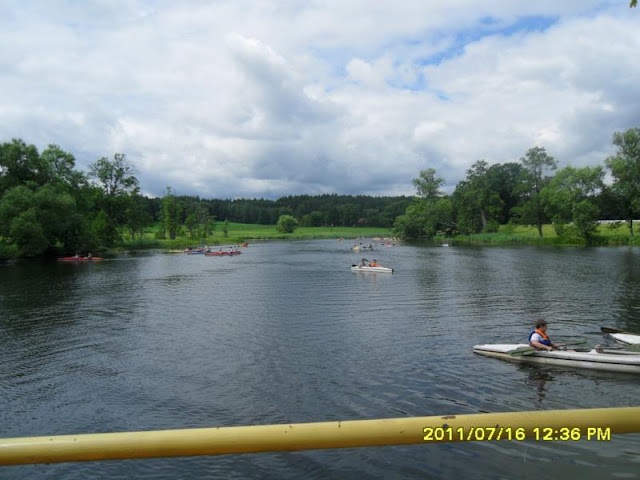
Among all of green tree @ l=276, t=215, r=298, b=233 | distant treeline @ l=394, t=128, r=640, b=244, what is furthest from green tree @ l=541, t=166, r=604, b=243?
green tree @ l=276, t=215, r=298, b=233

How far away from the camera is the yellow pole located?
302 centimetres

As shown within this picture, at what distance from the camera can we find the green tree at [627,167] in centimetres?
7688

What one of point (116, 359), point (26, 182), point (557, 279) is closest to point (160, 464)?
point (116, 359)

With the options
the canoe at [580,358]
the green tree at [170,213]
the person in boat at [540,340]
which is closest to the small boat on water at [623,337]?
the canoe at [580,358]

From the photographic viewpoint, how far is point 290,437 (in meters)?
3.02

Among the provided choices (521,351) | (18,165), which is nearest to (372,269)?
(521,351)

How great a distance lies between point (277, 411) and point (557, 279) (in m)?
34.1

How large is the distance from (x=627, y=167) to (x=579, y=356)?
253 feet

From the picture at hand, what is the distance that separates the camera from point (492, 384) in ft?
47.8

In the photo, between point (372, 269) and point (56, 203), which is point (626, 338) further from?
point (56, 203)

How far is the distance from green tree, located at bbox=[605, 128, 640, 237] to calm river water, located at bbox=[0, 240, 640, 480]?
5137 centimetres

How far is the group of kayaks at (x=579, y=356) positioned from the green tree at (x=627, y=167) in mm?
72639

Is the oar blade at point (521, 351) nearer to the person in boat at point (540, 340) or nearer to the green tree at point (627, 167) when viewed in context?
the person in boat at point (540, 340)

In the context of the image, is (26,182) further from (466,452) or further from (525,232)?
(525,232)
